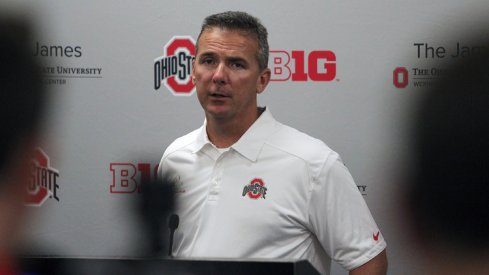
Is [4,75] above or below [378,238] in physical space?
above

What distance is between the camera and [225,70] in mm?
2246

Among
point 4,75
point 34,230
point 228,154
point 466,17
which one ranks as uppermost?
point 466,17

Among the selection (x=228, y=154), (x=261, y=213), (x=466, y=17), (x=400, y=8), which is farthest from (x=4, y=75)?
(x=466, y=17)

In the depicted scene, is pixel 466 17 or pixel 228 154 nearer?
pixel 228 154

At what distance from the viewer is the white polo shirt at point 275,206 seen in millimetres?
2172

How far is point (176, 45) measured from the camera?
110 inches

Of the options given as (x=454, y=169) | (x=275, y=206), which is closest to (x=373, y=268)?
(x=275, y=206)

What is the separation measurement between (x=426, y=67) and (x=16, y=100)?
1621 mm

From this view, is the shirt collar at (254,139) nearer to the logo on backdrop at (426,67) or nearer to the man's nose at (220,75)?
the man's nose at (220,75)

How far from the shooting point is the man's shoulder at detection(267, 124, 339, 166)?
2.23 meters

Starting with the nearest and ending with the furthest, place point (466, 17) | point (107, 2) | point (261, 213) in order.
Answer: point (261, 213) → point (466, 17) → point (107, 2)

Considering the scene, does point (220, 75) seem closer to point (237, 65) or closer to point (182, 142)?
point (237, 65)

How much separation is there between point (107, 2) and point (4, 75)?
20.2 inches

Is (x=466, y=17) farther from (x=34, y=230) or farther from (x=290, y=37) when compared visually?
(x=34, y=230)
